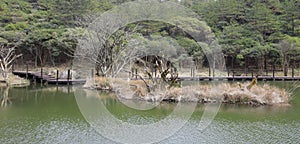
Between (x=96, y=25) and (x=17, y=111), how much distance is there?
11.0 m

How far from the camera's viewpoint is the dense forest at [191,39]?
2617 cm

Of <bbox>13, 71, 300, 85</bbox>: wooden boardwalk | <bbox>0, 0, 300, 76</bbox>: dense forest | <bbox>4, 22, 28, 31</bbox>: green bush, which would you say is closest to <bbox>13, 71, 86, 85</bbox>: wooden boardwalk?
<bbox>13, 71, 300, 85</bbox>: wooden boardwalk

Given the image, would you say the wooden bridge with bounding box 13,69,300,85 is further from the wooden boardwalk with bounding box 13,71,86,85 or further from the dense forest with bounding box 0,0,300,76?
the dense forest with bounding box 0,0,300,76

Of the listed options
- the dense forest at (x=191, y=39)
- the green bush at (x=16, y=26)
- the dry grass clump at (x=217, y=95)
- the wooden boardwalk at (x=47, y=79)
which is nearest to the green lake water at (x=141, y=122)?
the dry grass clump at (x=217, y=95)

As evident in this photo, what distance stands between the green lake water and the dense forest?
13.1m

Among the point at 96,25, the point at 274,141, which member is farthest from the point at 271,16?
the point at 274,141

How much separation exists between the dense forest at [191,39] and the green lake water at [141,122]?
43.1 ft

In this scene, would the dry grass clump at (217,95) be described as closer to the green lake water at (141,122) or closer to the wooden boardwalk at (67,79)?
the green lake water at (141,122)

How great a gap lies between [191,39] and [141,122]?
19.9 meters

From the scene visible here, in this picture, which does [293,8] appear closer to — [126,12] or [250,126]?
[126,12]

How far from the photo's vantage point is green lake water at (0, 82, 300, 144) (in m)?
7.63

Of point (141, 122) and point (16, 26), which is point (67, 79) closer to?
point (16, 26)

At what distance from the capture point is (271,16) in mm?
29734

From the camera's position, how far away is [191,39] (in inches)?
1127
